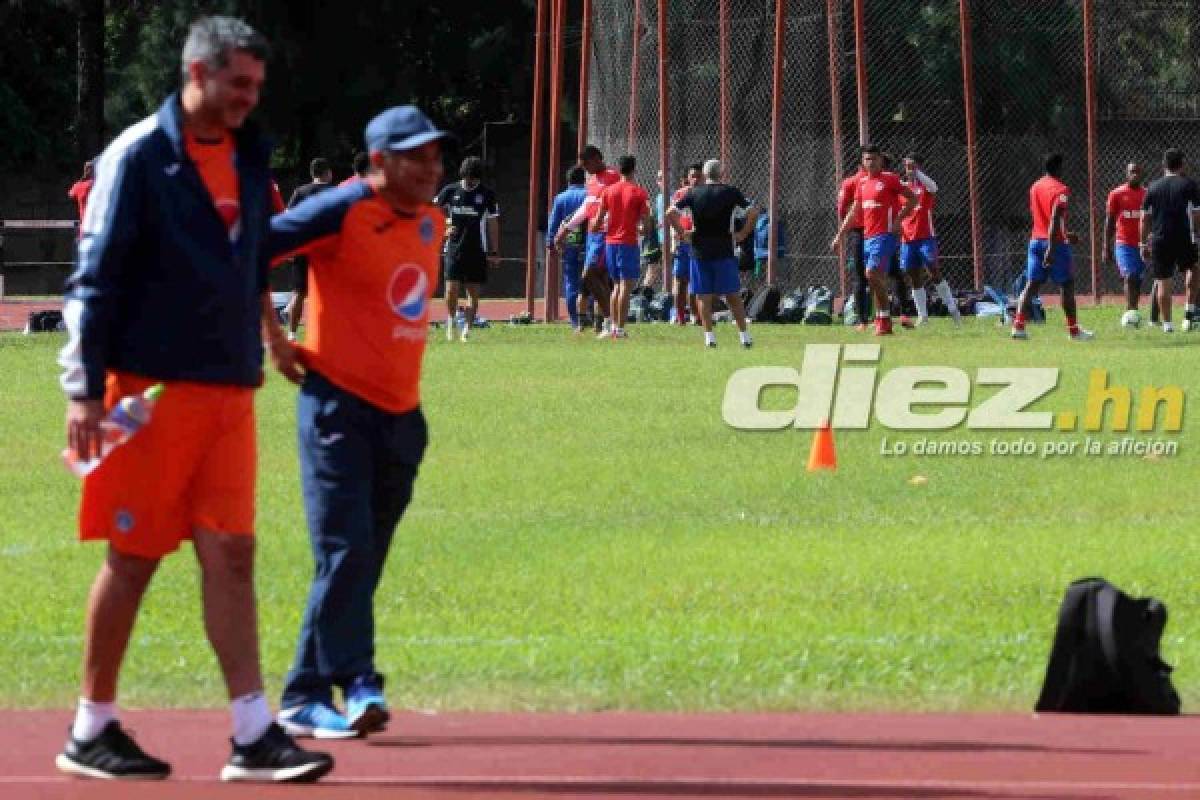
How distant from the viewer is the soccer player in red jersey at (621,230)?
31.5 meters

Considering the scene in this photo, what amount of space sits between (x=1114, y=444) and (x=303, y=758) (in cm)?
1186

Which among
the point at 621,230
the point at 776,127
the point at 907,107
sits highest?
the point at 907,107

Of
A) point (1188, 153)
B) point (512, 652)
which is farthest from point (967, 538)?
point (1188, 153)

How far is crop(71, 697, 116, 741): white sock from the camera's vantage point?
732cm

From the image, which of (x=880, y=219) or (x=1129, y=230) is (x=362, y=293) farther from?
(x=1129, y=230)

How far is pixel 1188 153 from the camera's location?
39.5 metres

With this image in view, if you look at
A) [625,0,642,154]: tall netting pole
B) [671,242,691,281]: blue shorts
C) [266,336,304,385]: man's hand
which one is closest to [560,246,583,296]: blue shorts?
[671,242,691,281]: blue shorts

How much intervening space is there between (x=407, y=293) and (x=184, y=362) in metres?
1.11

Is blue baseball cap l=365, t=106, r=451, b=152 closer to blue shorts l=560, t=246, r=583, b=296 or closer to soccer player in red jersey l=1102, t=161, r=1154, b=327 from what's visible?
soccer player in red jersey l=1102, t=161, r=1154, b=327

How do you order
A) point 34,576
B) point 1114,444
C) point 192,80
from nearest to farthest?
point 192,80, point 34,576, point 1114,444

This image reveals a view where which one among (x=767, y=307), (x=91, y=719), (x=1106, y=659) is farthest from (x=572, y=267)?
(x=91, y=719)

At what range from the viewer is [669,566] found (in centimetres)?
1236

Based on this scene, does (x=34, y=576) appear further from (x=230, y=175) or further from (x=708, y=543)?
(x=230, y=175)

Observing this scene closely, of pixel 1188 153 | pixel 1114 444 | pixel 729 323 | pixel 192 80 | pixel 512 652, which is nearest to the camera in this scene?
pixel 192 80
